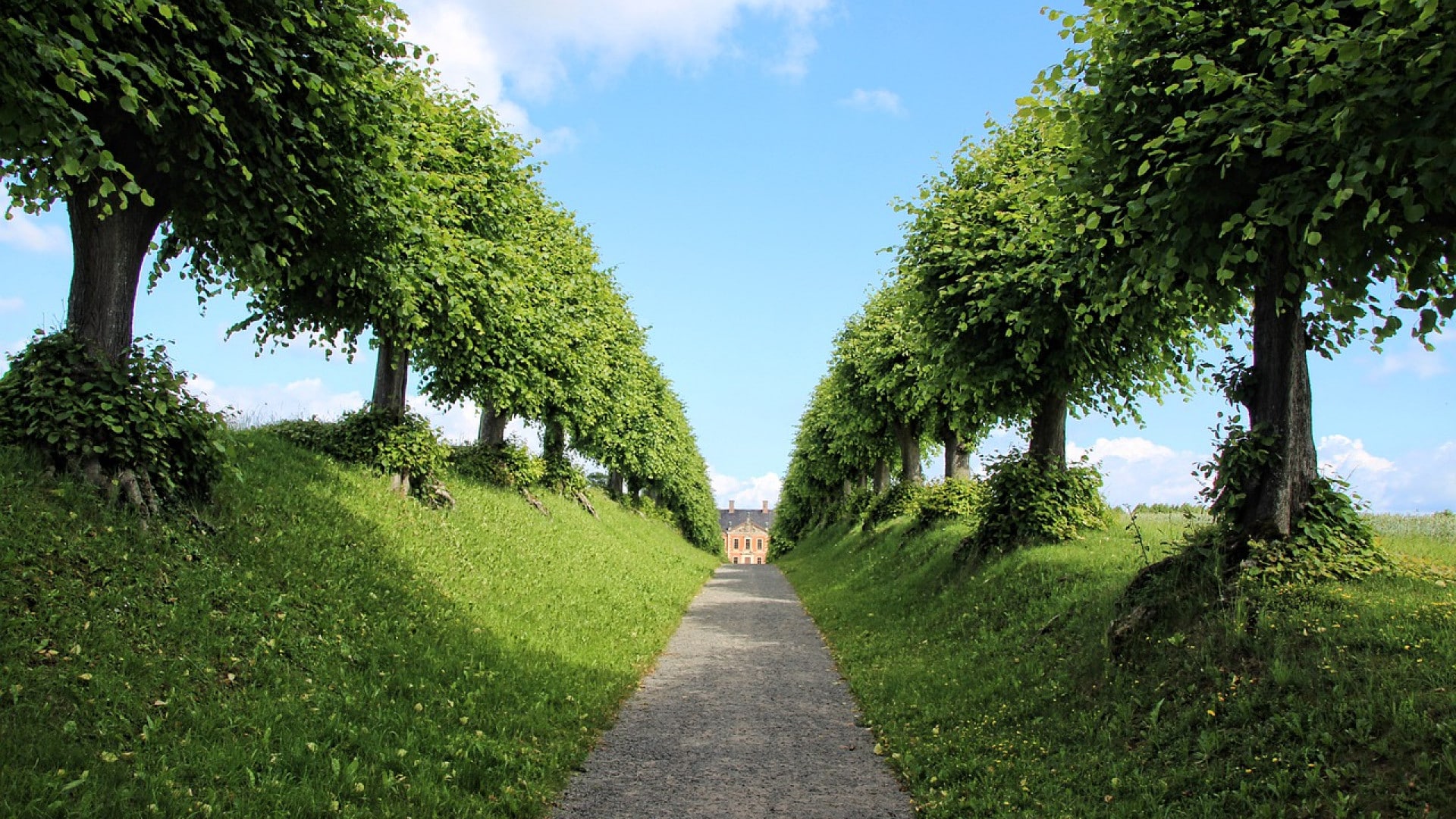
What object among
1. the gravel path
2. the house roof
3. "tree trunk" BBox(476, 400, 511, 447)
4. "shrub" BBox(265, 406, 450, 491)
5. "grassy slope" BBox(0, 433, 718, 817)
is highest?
"tree trunk" BBox(476, 400, 511, 447)

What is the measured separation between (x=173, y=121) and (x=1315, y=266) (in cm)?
1343

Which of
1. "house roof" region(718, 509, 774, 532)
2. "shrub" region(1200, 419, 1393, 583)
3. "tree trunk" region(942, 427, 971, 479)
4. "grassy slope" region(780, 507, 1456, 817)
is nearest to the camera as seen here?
"grassy slope" region(780, 507, 1456, 817)

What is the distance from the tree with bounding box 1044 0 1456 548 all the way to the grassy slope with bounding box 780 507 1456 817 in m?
2.17

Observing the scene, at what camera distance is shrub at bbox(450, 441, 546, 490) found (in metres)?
27.2

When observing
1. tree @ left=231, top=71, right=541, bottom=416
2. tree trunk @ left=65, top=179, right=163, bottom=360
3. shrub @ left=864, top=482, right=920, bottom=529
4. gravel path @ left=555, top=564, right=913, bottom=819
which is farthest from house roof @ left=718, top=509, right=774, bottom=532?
Result: tree trunk @ left=65, top=179, right=163, bottom=360

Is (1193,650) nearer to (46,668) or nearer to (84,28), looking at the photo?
(46,668)

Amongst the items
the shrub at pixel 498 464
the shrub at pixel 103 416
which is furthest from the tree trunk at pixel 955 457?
the shrub at pixel 103 416

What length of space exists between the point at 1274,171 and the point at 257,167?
12922mm

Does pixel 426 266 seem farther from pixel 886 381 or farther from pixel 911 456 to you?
pixel 911 456

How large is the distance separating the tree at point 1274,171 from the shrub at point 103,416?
1209cm

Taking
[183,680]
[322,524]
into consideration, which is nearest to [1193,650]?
[183,680]

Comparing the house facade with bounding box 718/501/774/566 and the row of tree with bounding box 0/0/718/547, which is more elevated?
the row of tree with bounding box 0/0/718/547

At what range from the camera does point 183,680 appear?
312 inches

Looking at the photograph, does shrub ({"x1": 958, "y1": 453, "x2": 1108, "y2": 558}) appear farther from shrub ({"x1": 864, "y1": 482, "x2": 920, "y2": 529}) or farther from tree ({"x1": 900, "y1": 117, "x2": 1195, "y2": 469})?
shrub ({"x1": 864, "y1": 482, "x2": 920, "y2": 529})
